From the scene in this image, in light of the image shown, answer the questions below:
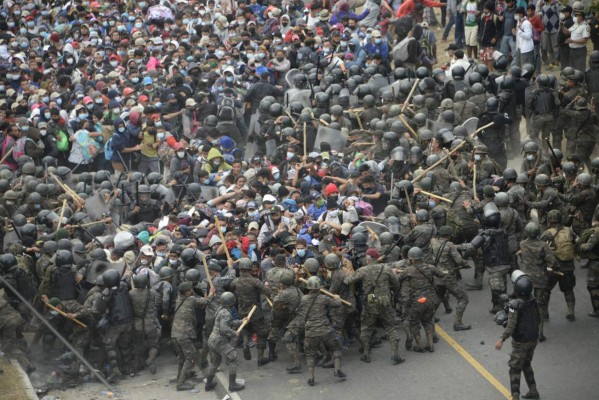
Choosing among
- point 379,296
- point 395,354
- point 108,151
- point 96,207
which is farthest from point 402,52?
point 395,354

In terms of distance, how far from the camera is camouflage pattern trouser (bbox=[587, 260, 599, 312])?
18969 mm

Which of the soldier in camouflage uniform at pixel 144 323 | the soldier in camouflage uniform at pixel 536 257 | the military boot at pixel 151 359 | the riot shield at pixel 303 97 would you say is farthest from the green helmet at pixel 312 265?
the riot shield at pixel 303 97

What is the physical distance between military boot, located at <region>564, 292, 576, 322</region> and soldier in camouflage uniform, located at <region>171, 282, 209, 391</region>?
212 inches

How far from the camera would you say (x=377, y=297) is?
59.7 ft

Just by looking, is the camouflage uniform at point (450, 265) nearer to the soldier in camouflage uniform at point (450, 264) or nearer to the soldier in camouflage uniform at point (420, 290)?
the soldier in camouflage uniform at point (450, 264)

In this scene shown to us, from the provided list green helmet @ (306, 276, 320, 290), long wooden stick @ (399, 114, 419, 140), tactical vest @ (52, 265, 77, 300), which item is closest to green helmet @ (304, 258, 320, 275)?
green helmet @ (306, 276, 320, 290)

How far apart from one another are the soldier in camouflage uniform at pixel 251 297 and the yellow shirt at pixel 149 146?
6834 millimetres

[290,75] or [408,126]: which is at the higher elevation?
[290,75]

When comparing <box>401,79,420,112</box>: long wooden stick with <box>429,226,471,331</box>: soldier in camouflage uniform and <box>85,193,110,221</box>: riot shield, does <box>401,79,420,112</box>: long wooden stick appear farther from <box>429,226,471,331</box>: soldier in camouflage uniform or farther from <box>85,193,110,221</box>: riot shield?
<box>85,193,110,221</box>: riot shield

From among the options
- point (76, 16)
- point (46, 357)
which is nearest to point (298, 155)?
point (46, 357)

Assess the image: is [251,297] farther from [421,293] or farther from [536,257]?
[536,257]

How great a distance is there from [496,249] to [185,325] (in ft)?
15.7

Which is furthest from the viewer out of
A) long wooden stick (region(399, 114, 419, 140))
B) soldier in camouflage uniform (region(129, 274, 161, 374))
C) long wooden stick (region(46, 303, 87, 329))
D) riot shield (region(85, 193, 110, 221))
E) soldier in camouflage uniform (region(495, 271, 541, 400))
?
long wooden stick (region(399, 114, 419, 140))

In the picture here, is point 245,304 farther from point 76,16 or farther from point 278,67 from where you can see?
point 76,16
